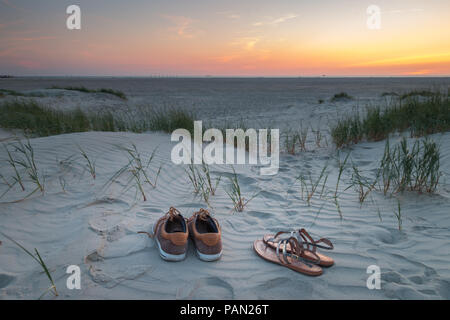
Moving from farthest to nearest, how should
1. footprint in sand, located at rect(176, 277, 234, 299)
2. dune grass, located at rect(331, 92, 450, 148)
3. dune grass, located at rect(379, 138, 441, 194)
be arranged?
dune grass, located at rect(331, 92, 450, 148) → dune grass, located at rect(379, 138, 441, 194) → footprint in sand, located at rect(176, 277, 234, 299)

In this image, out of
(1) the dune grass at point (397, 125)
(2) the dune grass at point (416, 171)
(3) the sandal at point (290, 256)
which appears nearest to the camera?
(3) the sandal at point (290, 256)

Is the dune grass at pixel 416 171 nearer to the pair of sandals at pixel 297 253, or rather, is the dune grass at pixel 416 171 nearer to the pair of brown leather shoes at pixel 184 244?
the pair of sandals at pixel 297 253

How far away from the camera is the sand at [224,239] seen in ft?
5.56

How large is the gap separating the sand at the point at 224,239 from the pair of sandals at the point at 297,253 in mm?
52

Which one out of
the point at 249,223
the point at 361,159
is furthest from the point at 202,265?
the point at 361,159

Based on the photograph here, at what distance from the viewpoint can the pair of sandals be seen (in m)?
1.90

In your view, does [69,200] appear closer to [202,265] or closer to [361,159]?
[202,265]

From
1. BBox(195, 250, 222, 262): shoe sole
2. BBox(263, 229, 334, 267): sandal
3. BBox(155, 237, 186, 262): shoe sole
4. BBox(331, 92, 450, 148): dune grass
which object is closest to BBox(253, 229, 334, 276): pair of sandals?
BBox(263, 229, 334, 267): sandal

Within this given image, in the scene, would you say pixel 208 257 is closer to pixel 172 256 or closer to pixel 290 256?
pixel 172 256

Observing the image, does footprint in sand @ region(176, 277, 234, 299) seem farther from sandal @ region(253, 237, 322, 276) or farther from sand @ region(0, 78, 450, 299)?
sandal @ region(253, 237, 322, 276)

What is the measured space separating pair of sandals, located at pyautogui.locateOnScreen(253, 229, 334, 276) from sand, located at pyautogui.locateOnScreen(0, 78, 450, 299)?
52 millimetres

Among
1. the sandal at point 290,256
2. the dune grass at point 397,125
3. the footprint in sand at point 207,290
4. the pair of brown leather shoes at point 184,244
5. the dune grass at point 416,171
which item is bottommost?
the footprint in sand at point 207,290

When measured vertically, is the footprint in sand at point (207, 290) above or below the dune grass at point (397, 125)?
below

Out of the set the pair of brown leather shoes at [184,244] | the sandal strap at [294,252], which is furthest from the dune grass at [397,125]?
the pair of brown leather shoes at [184,244]
